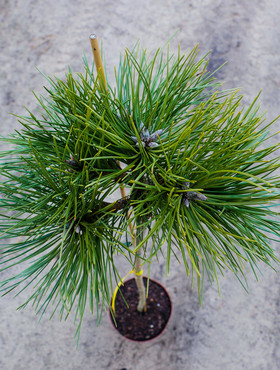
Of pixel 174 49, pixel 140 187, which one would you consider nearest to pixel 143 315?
pixel 140 187

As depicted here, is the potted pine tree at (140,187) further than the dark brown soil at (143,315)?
No

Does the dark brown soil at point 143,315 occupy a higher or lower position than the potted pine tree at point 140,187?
lower

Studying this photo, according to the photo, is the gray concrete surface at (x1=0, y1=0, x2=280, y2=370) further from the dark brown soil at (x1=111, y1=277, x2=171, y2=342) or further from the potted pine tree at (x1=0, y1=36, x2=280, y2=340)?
the potted pine tree at (x1=0, y1=36, x2=280, y2=340)

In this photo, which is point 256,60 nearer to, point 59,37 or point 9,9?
point 59,37

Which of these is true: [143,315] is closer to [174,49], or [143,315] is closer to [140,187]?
[140,187]

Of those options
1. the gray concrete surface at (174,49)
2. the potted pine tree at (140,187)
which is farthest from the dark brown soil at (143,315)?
the potted pine tree at (140,187)

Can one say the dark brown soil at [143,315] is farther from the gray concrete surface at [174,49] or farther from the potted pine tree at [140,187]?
the potted pine tree at [140,187]

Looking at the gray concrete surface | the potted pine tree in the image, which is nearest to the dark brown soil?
the gray concrete surface
